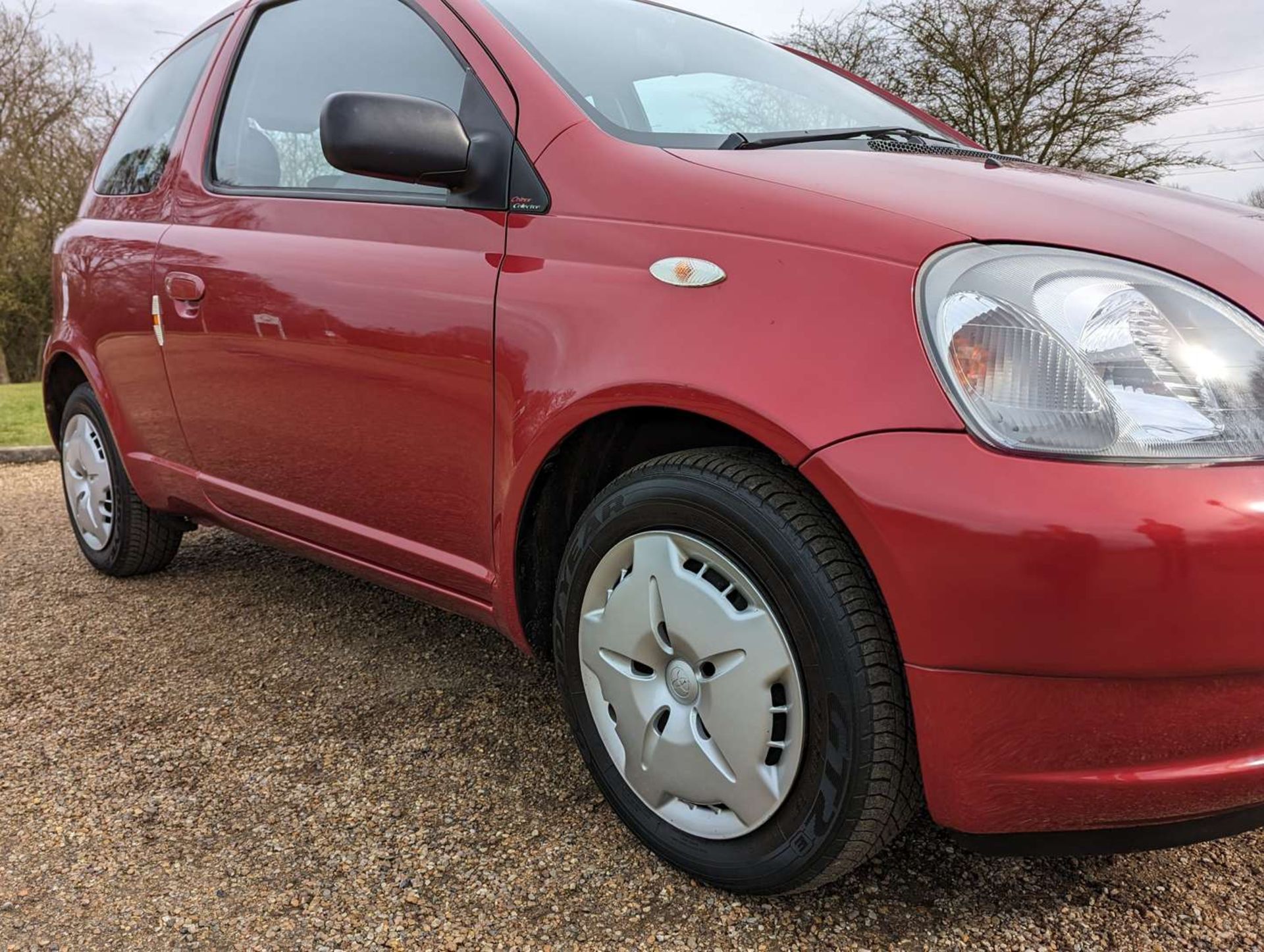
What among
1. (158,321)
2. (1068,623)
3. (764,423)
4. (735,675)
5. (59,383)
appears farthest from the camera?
(59,383)

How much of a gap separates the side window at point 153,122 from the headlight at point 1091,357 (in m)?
2.53

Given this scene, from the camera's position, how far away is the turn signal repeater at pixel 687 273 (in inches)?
61.6

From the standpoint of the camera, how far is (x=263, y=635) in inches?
117

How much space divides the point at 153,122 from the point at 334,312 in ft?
5.23

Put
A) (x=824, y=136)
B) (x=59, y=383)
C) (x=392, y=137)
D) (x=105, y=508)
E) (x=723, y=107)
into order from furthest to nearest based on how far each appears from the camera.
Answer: (x=59, y=383)
(x=105, y=508)
(x=723, y=107)
(x=824, y=136)
(x=392, y=137)

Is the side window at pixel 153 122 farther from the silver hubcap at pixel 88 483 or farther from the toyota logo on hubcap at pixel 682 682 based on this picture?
the toyota logo on hubcap at pixel 682 682

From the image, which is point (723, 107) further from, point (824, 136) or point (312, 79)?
point (312, 79)

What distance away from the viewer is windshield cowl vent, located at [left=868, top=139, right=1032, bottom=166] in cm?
201

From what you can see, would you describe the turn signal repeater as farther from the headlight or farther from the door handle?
the door handle

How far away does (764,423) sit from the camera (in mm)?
1451

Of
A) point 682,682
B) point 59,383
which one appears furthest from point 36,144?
point 682,682

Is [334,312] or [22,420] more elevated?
[334,312]

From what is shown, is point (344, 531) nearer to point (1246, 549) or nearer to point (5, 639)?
point (5, 639)

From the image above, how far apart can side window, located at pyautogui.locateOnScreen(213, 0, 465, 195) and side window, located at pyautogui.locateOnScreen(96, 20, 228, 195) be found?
1.01ft
